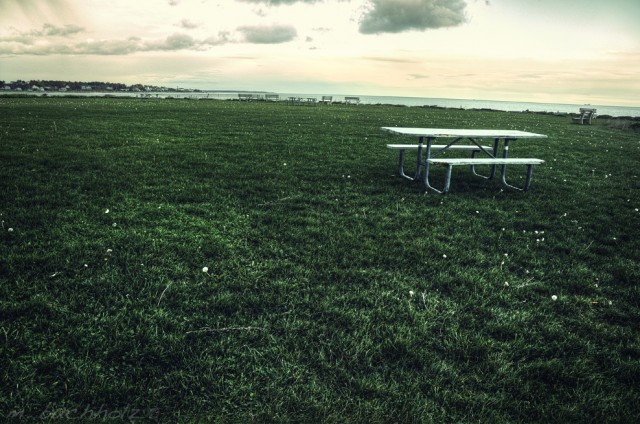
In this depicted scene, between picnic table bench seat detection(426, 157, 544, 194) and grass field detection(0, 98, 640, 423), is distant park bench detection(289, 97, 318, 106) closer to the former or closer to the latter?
picnic table bench seat detection(426, 157, 544, 194)

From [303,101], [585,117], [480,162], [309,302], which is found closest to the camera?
[309,302]

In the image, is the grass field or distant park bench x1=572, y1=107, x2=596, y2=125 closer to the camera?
the grass field

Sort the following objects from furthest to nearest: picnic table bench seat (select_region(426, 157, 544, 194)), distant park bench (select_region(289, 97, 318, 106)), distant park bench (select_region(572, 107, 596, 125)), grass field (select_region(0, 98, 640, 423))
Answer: distant park bench (select_region(289, 97, 318, 106)), distant park bench (select_region(572, 107, 596, 125)), picnic table bench seat (select_region(426, 157, 544, 194)), grass field (select_region(0, 98, 640, 423))

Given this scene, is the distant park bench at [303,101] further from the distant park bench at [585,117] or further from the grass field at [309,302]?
the grass field at [309,302]

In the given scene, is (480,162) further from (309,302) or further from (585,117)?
(585,117)

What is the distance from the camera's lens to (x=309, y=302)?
151 inches

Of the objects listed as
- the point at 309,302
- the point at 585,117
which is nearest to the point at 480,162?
the point at 309,302

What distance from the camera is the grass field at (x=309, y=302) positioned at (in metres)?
2.71

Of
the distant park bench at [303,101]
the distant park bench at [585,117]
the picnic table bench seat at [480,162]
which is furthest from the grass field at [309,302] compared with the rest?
the distant park bench at [303,101]

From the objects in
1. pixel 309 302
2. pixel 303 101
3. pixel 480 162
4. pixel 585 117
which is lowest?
pixel 309 302

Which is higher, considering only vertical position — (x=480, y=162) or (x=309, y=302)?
(x=480, y=162)

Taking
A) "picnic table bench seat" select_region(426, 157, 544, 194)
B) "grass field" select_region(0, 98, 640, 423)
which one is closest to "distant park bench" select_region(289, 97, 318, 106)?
"picnic table bench seat" select_region(426, 157, 544, 194)

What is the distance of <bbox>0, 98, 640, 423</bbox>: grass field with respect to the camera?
2.71 meters

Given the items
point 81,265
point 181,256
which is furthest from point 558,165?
point 81,265
